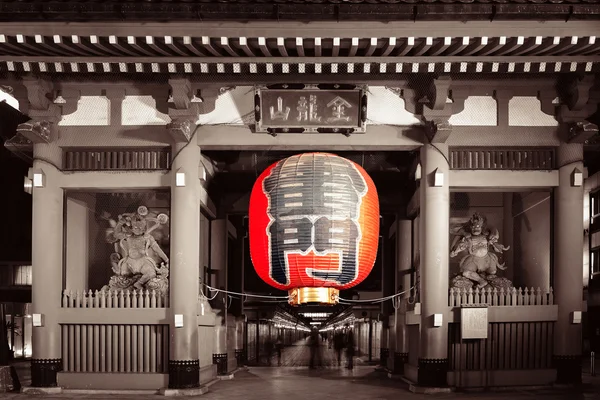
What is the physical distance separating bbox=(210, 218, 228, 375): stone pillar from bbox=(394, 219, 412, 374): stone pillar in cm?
398

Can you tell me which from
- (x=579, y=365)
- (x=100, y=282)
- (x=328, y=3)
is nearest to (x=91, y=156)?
(x=100, y=282)

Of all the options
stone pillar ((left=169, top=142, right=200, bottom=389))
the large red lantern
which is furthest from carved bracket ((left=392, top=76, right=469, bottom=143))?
stone pillar ((left=169, top=142, right=200, bottom=389))

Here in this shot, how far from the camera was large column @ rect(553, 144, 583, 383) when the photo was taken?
1309 cm

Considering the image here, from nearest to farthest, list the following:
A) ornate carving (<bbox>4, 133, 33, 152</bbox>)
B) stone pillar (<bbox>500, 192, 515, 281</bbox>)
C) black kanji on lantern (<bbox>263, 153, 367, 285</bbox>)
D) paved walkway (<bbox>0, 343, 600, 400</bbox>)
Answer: black kanji on lantern (<bbox>263, 153, 367, 285</bbox>), paved walkway (<bbox>0, 343, 600, 400</bbox>), ornate carving (<bbox>4, 133, 33, 152</bbox>), stone pillar (<bbox>500, 192, 515, 281</bbox>)

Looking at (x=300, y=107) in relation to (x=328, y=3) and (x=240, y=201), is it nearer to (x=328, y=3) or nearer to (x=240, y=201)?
(x=328, y=3)

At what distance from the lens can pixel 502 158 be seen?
528 inches

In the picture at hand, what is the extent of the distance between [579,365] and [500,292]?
1814mm

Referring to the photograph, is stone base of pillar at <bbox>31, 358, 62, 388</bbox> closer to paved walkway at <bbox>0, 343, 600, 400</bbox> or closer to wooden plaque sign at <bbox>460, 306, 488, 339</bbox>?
paved walkway at <bbox>0, 343, 600, 400</bbox>

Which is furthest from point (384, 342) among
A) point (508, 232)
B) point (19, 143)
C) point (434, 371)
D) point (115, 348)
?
point (19, 143)

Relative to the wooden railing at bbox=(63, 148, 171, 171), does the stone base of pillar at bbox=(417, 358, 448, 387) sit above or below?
below

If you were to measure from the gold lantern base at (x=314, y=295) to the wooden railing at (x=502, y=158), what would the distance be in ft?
11.7

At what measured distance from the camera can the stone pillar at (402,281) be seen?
16578 mm

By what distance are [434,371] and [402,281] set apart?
178 inches

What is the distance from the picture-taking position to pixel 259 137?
13164mm
